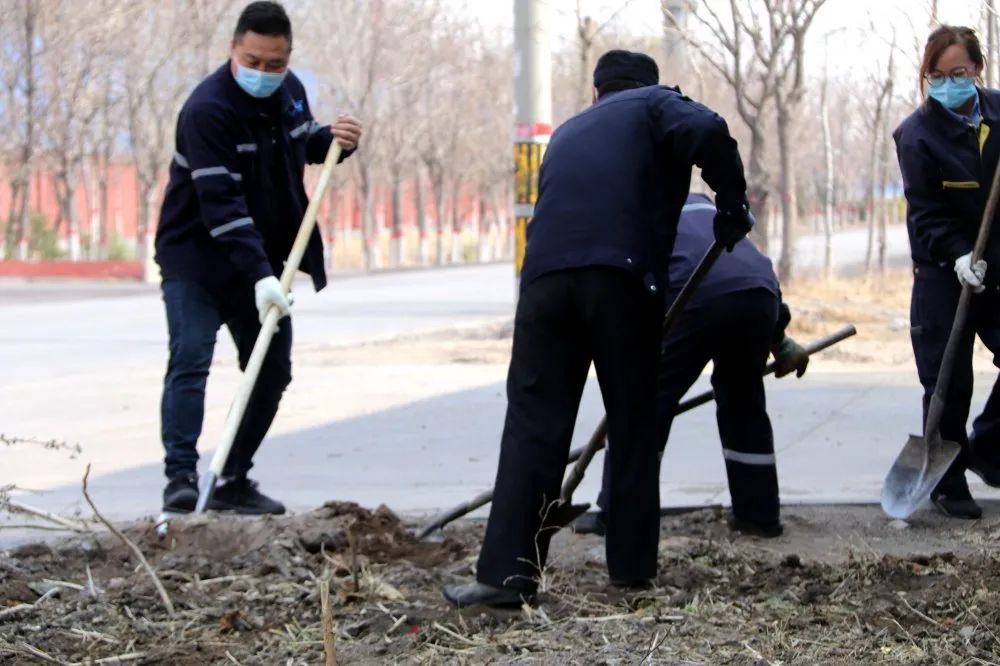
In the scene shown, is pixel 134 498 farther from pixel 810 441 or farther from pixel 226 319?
pixel 810 441

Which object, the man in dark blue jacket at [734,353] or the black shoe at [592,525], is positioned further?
the black shoe at [592,525]

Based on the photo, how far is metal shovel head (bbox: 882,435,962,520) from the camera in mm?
5469

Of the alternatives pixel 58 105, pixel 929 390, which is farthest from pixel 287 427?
pixel 58 105

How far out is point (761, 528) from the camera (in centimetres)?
534

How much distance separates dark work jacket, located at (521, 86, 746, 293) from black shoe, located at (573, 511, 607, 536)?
1464 mm

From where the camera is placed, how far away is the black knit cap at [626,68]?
14.8 ft

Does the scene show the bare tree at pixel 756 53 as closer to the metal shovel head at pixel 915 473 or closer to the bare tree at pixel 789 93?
the bare tree at pixel 789 93

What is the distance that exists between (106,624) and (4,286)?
26.9 meters

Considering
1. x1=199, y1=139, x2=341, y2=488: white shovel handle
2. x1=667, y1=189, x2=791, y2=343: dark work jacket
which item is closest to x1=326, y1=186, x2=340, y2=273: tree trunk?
x1=199, y1=139, x2=341, y2=488: white shovel handle

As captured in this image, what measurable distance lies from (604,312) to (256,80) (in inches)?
79.8

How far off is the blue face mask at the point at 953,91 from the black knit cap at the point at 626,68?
4.94ft

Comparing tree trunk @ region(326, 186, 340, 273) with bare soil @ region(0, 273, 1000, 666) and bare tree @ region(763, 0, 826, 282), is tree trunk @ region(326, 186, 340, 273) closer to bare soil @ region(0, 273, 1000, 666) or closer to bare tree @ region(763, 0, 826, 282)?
bare tree @ region(763, 0, 826, 282)

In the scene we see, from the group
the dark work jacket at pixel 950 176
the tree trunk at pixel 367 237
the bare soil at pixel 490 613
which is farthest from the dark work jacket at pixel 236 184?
the tree trunk at pixel 367 237

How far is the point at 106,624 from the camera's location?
4.07 m
